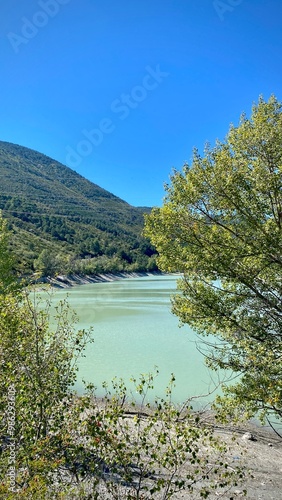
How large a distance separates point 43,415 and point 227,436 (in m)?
9.46

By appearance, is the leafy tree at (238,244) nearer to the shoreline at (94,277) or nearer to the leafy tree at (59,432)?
the leafy tree at (59,432)

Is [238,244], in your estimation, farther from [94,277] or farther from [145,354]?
[94,277]

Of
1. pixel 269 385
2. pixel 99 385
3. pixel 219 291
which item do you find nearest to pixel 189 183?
pixel 219 291

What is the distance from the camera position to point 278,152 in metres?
8.08

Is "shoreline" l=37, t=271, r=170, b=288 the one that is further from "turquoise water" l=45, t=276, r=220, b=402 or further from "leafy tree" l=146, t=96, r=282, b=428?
"leafy tree" l=146, t=96, r=282, b=428

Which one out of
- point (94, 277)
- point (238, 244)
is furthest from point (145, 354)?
point (94, 277)

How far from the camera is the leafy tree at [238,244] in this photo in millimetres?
7980

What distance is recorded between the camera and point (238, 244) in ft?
28.8

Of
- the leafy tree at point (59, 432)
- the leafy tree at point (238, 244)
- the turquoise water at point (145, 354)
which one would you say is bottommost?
the turquoise water at point (145, 354)

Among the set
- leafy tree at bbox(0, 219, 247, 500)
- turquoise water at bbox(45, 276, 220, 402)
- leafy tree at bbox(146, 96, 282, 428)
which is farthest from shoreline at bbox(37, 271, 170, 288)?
leafy tree at bbox(0, 219, 247, 500)

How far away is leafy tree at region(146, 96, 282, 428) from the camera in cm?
798

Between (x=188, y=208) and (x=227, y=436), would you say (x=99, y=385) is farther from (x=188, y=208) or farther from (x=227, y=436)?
(x=188, y=208)

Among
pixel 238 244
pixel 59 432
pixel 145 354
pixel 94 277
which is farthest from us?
pixel 94 277

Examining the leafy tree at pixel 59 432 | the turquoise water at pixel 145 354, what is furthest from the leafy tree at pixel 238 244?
the leafy tree at pixel 59 432
